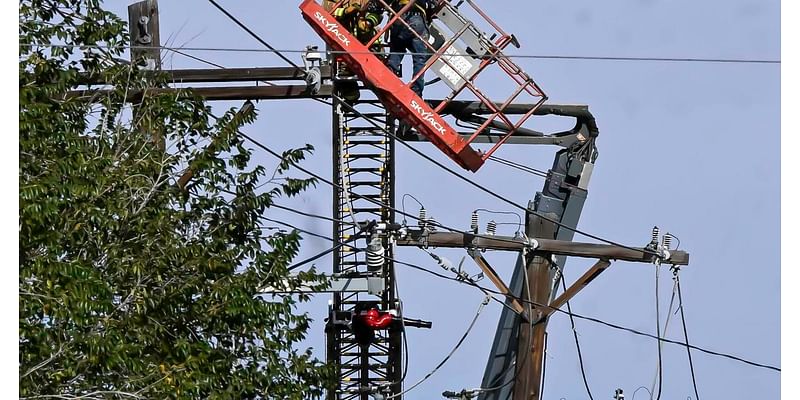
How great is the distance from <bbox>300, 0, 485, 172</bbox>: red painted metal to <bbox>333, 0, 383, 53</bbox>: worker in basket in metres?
0.30

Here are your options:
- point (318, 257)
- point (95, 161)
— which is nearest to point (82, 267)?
point (95, 161)

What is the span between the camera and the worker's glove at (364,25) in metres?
24.3

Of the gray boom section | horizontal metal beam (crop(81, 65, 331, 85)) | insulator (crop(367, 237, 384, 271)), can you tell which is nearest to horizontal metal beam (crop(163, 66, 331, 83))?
horizontal metal beam (crop(81, 65, 331, 85))

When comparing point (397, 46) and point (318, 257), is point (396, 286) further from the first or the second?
point (397, 46)

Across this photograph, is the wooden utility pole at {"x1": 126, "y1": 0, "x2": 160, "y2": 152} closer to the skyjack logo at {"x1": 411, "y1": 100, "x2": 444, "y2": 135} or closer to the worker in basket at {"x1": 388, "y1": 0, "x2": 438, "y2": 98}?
the worker in basket at {"x1": 388, "y1": 0, "x2": 438, "y2": 98}

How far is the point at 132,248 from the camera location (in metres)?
19.5

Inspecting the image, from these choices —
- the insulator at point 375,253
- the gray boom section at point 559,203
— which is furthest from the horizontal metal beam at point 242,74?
the gray boom section at point 559,203

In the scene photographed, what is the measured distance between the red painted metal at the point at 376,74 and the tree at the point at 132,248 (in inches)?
101

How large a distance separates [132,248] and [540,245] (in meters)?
5.70

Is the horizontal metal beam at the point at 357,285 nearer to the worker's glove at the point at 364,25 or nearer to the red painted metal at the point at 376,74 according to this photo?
the red painted metal at the point at 376,74

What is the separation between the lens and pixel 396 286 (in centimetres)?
2381

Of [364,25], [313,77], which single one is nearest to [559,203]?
[364,25]

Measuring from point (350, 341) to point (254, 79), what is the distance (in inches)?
158

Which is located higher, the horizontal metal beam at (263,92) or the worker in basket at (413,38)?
the worker in basket at (413,38)
